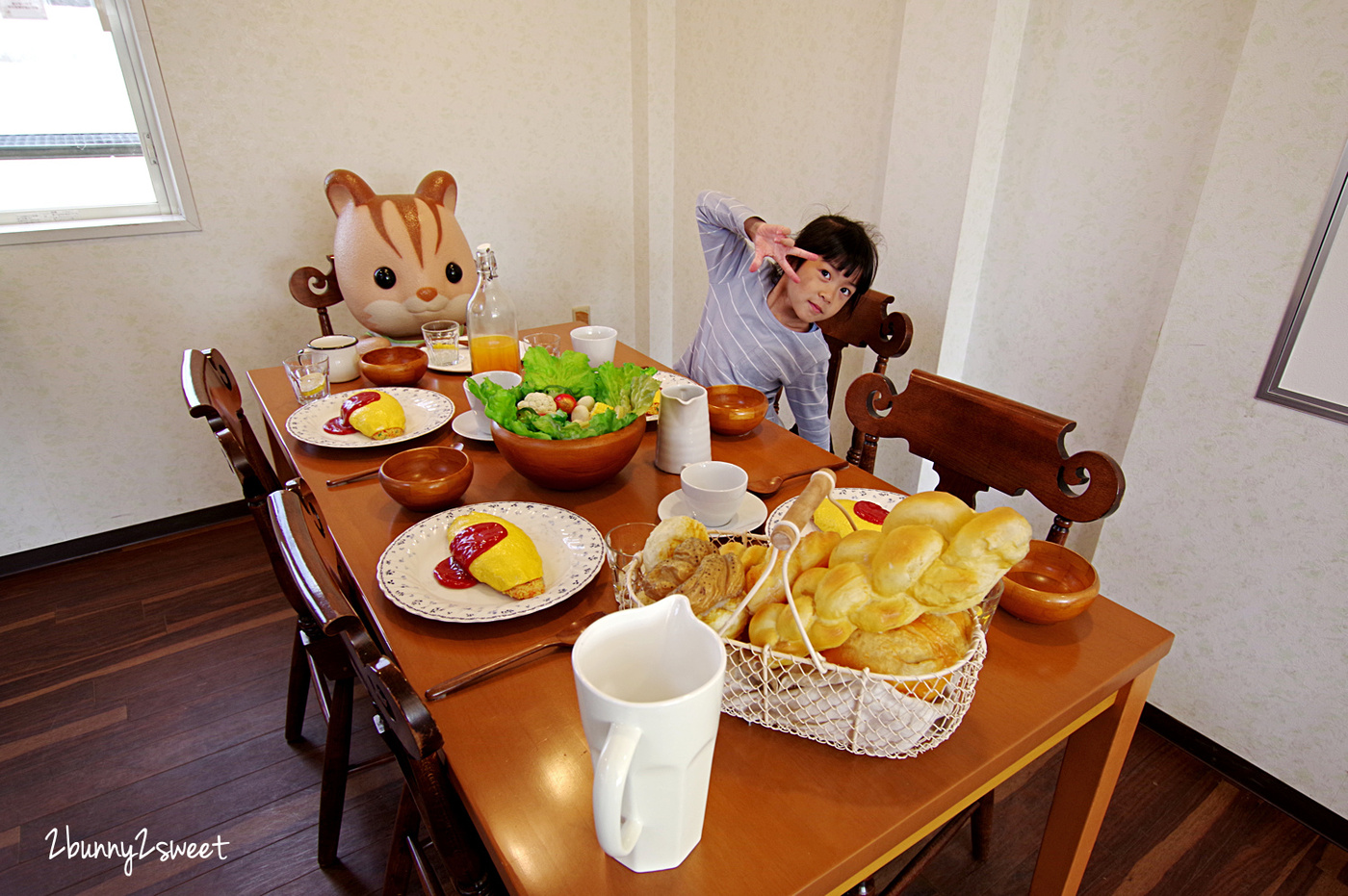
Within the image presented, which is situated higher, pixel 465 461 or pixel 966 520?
pixel 966 520

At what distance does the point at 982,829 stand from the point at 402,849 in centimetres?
101

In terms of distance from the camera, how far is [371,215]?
6.63 feet

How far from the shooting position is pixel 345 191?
6.71 ft

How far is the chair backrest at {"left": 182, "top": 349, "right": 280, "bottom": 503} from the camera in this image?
110cm

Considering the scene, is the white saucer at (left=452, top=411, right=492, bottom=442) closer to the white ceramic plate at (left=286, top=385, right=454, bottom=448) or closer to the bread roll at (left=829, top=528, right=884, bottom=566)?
the white ceramic plate at (left=286, top=385, right=454, bottom=448)

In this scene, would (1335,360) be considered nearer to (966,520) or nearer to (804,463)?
(804,463)

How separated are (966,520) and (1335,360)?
1.15m

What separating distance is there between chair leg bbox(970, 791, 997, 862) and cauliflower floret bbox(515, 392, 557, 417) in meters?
1.02

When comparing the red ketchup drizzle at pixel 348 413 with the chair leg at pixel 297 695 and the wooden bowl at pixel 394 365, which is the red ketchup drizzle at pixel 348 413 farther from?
the chair leg at pixel 297 695

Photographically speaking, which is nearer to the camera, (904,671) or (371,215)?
(904,671)

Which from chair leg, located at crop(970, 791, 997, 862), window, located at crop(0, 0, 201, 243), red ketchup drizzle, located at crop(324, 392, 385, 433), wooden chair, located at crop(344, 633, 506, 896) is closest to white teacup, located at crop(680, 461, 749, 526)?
wooden chair, located at crop(344, 633, 506, 896)

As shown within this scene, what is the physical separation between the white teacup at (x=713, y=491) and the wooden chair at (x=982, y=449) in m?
0.34

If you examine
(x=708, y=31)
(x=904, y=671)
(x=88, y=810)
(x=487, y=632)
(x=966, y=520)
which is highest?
(x=708, y=31)

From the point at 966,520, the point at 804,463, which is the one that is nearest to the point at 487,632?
the point at 966,520
